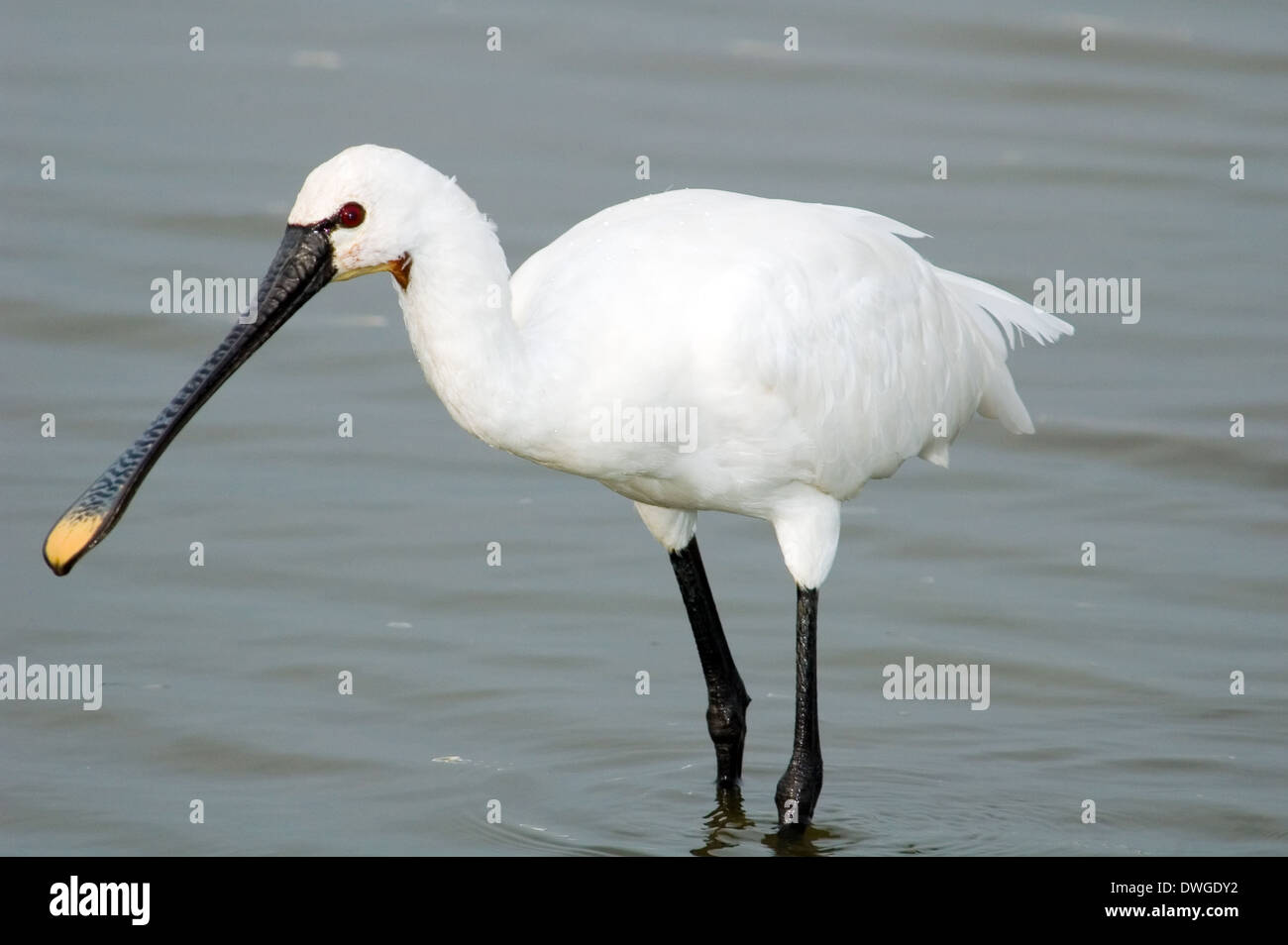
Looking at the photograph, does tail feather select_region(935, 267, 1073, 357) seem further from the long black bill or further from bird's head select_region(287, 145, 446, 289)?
the long black bill

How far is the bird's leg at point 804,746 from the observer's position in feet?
26.2

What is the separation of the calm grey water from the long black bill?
55.7 inches

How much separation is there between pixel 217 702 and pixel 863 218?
120 inches

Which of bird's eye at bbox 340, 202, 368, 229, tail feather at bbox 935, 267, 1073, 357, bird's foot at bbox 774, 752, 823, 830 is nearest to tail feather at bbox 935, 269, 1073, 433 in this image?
tail feather at bbox 935, 267, 1073, 357

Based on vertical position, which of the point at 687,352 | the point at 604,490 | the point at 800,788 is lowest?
the point at 800,788

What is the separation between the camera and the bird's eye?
6668mm

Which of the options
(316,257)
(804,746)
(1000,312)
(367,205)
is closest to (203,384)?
(316,257)

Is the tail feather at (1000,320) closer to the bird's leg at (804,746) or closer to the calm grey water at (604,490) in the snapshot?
the calm grey water at (604,490)

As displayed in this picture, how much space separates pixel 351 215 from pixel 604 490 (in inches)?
189

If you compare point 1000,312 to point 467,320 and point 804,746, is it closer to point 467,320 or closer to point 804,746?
point 804,746

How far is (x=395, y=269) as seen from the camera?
22.4 ft

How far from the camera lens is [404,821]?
8.18 meters

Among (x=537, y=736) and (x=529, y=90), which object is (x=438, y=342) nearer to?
(x=537, y=736)

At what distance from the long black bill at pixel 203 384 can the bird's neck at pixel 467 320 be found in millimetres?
295
